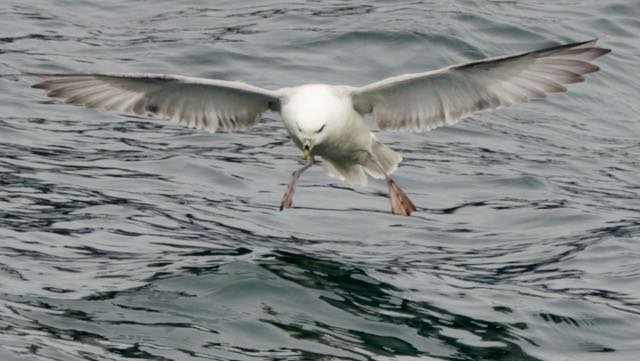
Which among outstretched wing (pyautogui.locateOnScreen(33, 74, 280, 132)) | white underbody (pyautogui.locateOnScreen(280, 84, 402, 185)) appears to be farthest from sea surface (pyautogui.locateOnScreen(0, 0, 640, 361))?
outstretched wing (pyautogui.locateOnScreen(33, 74, 280, 132))

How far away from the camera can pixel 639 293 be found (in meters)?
10.3

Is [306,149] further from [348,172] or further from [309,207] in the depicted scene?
[309,207]

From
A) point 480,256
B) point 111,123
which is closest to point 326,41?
point 111,123

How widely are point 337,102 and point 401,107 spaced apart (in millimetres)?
772

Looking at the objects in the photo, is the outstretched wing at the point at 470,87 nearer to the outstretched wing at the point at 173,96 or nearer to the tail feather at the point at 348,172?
the tail feather at the point at 348,172

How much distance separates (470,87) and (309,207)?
83.3 inches

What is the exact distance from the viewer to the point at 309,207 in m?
12.0

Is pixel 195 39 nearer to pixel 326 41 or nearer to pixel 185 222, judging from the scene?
pixel 326 41

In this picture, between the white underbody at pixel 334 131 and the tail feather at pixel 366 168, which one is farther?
the tail feather at pixel 366 168

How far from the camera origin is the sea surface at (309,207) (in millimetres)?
A: 9203

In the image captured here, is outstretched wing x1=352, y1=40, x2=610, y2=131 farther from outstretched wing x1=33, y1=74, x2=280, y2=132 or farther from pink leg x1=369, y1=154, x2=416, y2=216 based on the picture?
outstretched wing x1=33, y1=74, x2=280, y2=132

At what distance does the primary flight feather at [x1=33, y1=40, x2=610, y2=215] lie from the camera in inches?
390

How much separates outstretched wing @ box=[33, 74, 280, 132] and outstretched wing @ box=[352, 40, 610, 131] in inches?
29.7

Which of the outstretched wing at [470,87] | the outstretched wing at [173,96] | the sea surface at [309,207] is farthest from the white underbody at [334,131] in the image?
the sea surface at [309,207]
